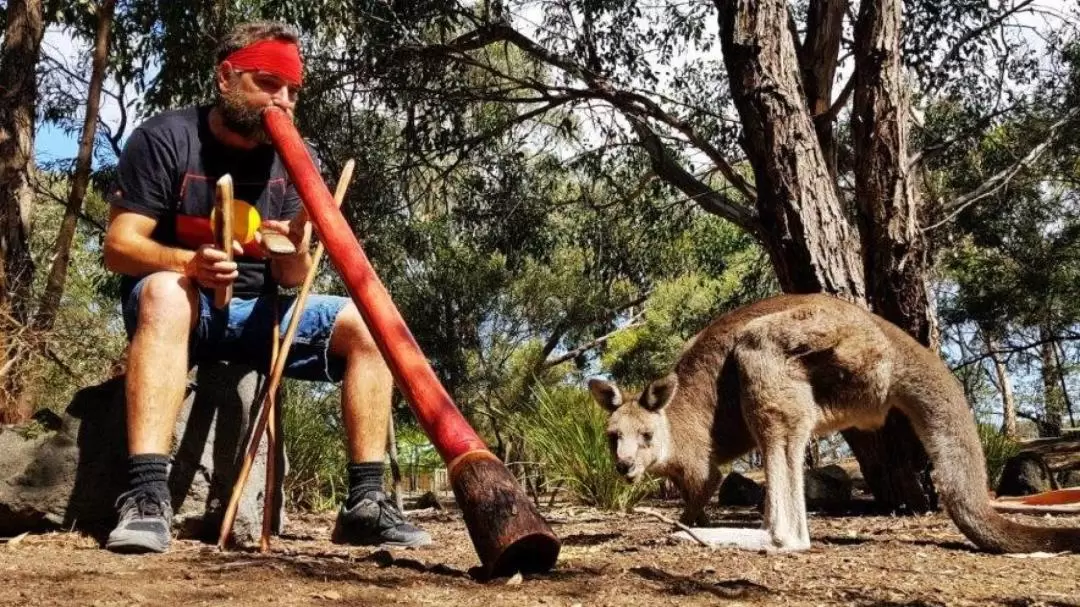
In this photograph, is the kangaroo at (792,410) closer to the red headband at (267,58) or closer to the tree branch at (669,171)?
the red headband at (267,58)

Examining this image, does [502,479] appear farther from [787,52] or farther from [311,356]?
[787,52]

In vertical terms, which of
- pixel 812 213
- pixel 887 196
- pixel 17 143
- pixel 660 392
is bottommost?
pixel 660 392

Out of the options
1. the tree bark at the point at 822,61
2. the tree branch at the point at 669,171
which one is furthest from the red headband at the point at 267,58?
the tree branch at the point at 669,171

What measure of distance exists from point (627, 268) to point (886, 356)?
9459mm

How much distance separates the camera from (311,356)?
176 inches

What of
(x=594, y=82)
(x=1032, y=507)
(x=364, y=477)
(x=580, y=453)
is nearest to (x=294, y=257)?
(x=364, y=477)

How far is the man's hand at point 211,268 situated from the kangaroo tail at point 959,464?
9.55 feet

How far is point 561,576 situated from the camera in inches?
130

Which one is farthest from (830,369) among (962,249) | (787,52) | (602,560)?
(962,249)

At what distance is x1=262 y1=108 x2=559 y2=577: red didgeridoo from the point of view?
10.4ft

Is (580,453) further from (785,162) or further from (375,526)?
(375,526)

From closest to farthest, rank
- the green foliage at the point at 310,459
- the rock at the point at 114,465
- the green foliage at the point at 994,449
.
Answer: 1. the rock at the point at 114,465
2. the green foliage at the point at 310,459
3. the green foliage at the point at 994,449

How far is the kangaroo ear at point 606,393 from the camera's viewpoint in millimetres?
5539

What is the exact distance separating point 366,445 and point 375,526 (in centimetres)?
31
